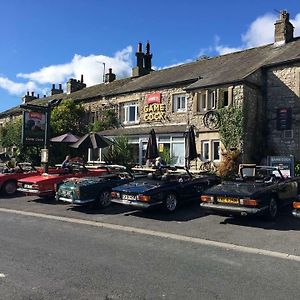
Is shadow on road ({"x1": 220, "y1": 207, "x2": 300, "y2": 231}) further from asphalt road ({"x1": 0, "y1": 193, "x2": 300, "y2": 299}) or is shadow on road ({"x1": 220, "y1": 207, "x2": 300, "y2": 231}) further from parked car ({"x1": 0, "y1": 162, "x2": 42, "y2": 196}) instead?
parked car ({"x1": 0, "y1": 162, "x2": 42, "y2": 196})

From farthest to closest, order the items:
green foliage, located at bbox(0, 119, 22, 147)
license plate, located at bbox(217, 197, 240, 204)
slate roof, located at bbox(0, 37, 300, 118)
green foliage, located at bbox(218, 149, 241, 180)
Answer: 1. green foliage, located at bbox(0, 119, 22, 147)
2. slate roof, located at bbox(0, 37, 300, 118)
3. green foliage, located at bbox(218, 149, 241, 180)
4. license plate, located at bbox(217, 197, 240, 204)

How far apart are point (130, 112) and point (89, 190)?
16.0 m

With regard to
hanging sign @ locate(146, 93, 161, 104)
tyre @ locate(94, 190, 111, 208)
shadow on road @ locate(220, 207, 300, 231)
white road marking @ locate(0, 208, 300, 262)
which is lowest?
white road marking @ locate(0, 208, 300, 262)

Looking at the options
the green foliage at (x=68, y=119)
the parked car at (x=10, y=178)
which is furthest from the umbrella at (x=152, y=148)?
the green foliage at (x=68, y=119)

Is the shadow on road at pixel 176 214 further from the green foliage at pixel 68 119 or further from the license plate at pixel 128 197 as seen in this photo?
the green foliage at pixel 68 119

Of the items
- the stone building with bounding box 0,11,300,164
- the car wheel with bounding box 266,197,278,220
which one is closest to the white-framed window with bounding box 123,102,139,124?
the stone building with bounding box 0,11,300,164

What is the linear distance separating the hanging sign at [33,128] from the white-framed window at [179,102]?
8.76 metres

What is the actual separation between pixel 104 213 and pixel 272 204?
5034mm

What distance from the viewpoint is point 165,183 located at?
1196 cm

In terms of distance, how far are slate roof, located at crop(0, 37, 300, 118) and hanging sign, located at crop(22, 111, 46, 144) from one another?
8.04 m

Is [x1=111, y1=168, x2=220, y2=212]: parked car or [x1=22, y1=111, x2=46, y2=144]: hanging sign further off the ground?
[x1=22, y1=111, x2=46, y2=144]: hanging sign

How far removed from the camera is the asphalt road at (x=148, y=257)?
208 inches

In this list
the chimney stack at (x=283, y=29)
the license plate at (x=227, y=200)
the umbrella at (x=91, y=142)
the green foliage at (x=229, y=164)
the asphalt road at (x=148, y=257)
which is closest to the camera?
the asphalt road at (x=148, y=257)

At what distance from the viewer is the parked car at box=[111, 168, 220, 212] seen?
11.2m
